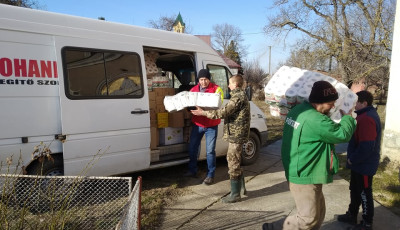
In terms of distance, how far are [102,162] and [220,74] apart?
9.45 ft

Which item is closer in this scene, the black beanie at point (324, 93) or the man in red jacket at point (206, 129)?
the black beanie at point (324, 93)

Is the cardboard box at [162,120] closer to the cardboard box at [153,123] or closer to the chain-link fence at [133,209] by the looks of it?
the cardboard box at [153,123]

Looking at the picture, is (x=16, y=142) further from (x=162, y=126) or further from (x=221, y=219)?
(x=221, y=219)

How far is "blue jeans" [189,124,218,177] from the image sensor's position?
4.88 m

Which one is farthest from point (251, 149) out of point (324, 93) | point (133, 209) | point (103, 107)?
point (133, 209)

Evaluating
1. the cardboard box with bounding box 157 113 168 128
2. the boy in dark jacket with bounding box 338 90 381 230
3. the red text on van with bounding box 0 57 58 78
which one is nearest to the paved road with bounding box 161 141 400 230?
the boy in dark jacket with bounding box 338 90 381 230

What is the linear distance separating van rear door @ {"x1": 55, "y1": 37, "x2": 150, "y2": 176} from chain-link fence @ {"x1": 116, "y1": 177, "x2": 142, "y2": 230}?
4.65 ft

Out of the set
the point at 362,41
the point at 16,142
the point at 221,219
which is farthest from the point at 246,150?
the point at 362,41

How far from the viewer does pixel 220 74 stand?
586 cm

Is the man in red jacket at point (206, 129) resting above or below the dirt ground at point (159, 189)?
above

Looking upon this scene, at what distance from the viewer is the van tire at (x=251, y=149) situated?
244 inches

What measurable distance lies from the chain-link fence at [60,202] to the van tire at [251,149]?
3.14 m

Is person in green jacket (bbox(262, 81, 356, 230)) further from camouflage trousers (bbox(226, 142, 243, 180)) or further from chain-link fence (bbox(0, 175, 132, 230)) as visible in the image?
chain-link fence (bbox(0, 175, 132, 230))

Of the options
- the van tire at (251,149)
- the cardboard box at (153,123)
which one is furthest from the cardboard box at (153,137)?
the van tire at (251,149)
